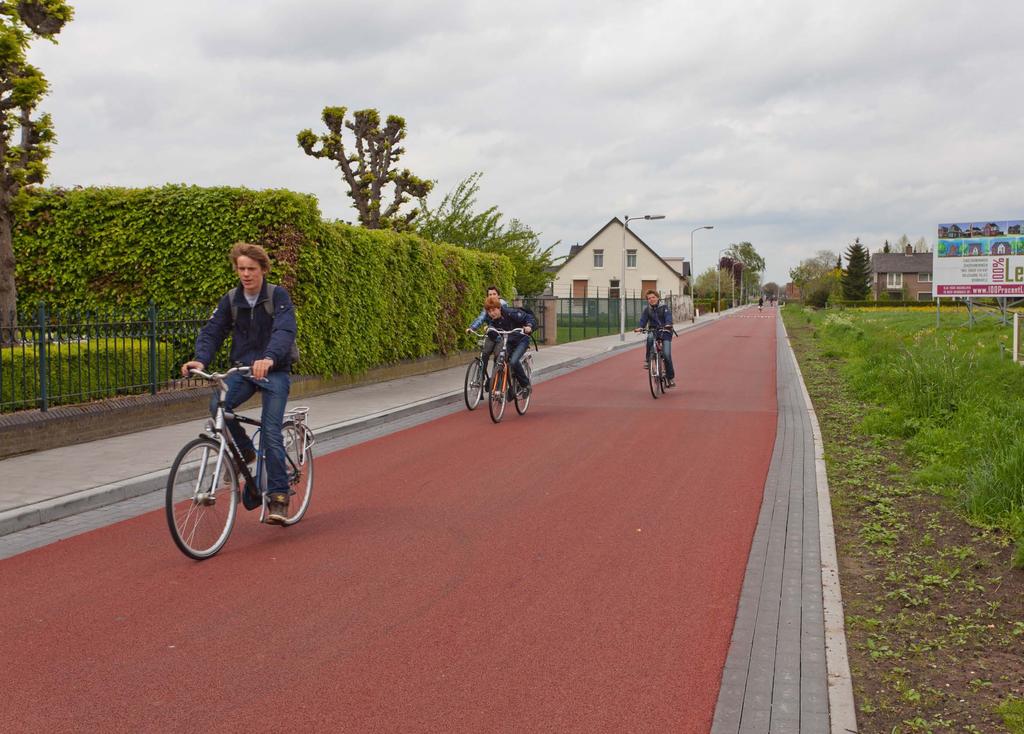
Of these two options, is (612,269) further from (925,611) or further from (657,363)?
(925,611)

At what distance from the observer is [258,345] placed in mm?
5754

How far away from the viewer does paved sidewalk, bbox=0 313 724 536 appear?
258 inches

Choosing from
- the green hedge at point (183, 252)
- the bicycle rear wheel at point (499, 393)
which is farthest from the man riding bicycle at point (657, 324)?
the green hedge at point (183, 252)

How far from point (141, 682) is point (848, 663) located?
2990 mm

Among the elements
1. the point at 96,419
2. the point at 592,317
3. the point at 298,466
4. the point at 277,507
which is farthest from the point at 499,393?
the point at 592,317

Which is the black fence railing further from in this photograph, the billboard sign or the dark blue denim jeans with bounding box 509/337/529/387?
the dark blue denim jeans with bounding box 509/337/529/387

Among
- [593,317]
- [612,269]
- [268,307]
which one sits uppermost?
[612,269]

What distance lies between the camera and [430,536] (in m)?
6.00

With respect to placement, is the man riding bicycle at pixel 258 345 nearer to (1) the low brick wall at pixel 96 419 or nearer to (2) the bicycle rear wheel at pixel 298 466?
(2) the bicycle rear wheel at pixel 298 466

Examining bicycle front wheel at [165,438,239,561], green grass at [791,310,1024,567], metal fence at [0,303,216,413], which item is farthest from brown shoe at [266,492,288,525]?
green grass at [791,310,1024,567]

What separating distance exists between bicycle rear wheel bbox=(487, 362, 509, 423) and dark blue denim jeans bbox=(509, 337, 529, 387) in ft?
0.49

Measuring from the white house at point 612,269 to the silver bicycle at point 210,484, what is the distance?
75.5m

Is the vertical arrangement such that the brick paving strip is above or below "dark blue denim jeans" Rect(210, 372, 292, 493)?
below

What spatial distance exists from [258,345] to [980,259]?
20.3 m
